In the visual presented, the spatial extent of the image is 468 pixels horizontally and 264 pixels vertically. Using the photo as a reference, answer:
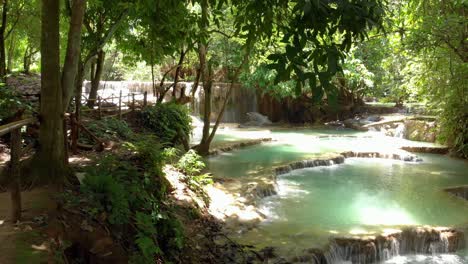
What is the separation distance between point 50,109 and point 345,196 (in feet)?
25.3

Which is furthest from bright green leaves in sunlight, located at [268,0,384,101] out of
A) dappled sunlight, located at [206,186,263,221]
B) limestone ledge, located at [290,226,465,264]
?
dappled sunlight, located at [206,186,263,221]

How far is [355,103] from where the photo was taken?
30500mm

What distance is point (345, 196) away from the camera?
11.2m

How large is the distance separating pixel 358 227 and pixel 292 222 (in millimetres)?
1252

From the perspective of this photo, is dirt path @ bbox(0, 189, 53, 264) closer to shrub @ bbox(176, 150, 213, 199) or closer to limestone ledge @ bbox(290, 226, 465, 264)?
limestone ledge @ bbox(290, 226, 465, 264)

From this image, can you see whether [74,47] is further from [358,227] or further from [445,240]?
[445,240]

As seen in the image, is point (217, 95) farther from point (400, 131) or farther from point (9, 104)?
point (9, 104)

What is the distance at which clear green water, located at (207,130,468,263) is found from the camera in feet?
27.9

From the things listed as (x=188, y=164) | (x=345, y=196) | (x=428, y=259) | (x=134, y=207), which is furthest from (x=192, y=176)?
(x=428, y=259)

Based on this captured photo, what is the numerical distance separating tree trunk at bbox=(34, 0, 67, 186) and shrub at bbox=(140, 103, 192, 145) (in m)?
7.24

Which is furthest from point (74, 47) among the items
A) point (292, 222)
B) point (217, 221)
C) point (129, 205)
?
point (292, 222)

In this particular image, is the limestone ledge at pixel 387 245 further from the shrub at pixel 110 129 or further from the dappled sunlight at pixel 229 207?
the shrub at pixel 110 129

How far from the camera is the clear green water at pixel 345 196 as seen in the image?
852 cm

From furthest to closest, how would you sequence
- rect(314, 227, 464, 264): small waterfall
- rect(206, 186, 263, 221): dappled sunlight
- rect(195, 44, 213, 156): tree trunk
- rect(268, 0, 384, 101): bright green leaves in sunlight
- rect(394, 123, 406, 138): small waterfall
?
rect(394, 123, 406, 138): small waterfall → rect(195, 44, 213, 156): tree trunk → rect(206, 186, 263, 221): dappled sunlight → rect(314, 227, 464, 264): small waterfall → rect(268, 0, 384, 101): bright green leaves in sunlight
